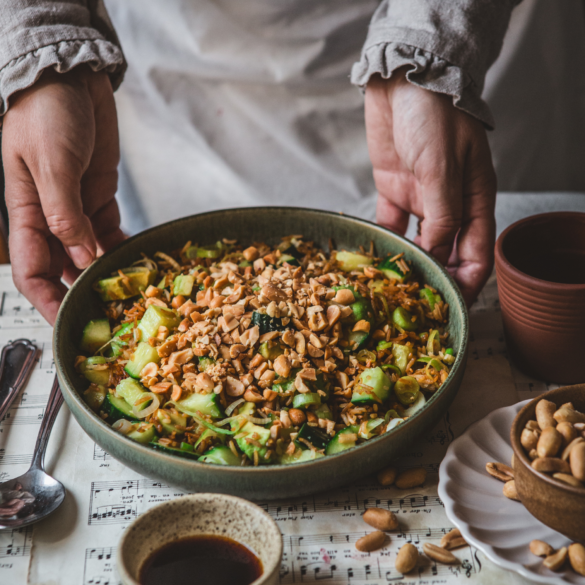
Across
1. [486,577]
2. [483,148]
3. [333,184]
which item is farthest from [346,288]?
[333,184]

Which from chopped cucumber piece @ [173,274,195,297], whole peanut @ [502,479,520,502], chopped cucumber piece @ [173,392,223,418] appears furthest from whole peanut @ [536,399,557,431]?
chopped cucumber piece @ [173,274,195,297]

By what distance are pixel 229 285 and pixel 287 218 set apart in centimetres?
33

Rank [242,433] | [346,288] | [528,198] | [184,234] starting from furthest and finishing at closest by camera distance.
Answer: [528,198] < [184,234] < [346,288] < [242,433]

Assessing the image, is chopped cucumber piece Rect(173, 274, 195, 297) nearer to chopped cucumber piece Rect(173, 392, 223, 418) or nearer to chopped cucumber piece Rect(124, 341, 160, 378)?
chopped cucumber piece Rect(124, 341, 160, 378)

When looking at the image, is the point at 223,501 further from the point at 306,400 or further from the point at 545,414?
the point at 545,414

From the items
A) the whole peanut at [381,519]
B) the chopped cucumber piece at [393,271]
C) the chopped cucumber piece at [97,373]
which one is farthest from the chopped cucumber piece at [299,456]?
the chopped cucumber piece at [393,271]

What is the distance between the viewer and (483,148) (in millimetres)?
1645

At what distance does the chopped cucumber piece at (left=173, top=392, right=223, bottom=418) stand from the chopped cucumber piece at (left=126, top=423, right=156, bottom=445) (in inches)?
2.8

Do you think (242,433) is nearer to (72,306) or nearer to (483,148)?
(72,306)

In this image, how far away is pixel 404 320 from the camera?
4.79 ft

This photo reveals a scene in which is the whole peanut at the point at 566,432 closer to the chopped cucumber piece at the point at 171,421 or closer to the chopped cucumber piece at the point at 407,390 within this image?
the chopped cucumber piece at the point at 407,390

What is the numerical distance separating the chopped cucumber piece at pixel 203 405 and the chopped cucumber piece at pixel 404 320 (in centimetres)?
49

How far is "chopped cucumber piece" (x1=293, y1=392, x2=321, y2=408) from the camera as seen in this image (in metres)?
1.23

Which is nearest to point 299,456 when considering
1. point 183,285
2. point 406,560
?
point 406,560
